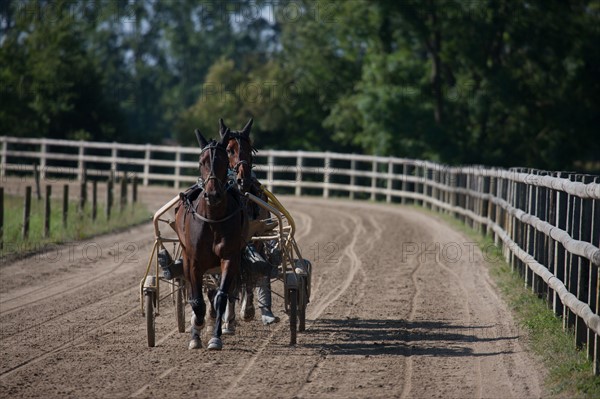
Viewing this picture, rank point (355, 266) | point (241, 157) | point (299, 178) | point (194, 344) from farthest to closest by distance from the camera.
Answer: point (299, 178)
point (355, 266)
point (241, 157)
point (194, 344)

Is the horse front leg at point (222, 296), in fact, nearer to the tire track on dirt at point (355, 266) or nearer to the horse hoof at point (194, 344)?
the horse hoof at point (194, 344)

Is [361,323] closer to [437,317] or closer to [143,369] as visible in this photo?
[437,317]

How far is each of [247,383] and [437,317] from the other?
387 centimetres

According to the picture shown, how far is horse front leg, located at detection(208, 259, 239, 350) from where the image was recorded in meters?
8.53

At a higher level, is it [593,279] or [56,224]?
[593,279]

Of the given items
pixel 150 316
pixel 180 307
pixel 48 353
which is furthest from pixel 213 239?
pixel 48 353

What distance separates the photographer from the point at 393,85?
36.8 m

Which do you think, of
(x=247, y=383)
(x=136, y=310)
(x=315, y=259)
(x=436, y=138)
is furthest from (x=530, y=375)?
(x=436, y=138)

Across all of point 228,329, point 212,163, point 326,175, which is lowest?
point 228,329

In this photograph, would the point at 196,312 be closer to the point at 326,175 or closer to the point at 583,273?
the point at 583,273

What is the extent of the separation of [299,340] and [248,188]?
5.39 ft

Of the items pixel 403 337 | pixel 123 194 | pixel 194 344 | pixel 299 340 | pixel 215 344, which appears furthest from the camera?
pixel 123 194

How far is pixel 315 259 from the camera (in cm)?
1593

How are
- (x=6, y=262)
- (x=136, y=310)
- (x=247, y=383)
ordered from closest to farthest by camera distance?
(x=247, y=383) → (x=136, y=310) → (x=6, y=262)
